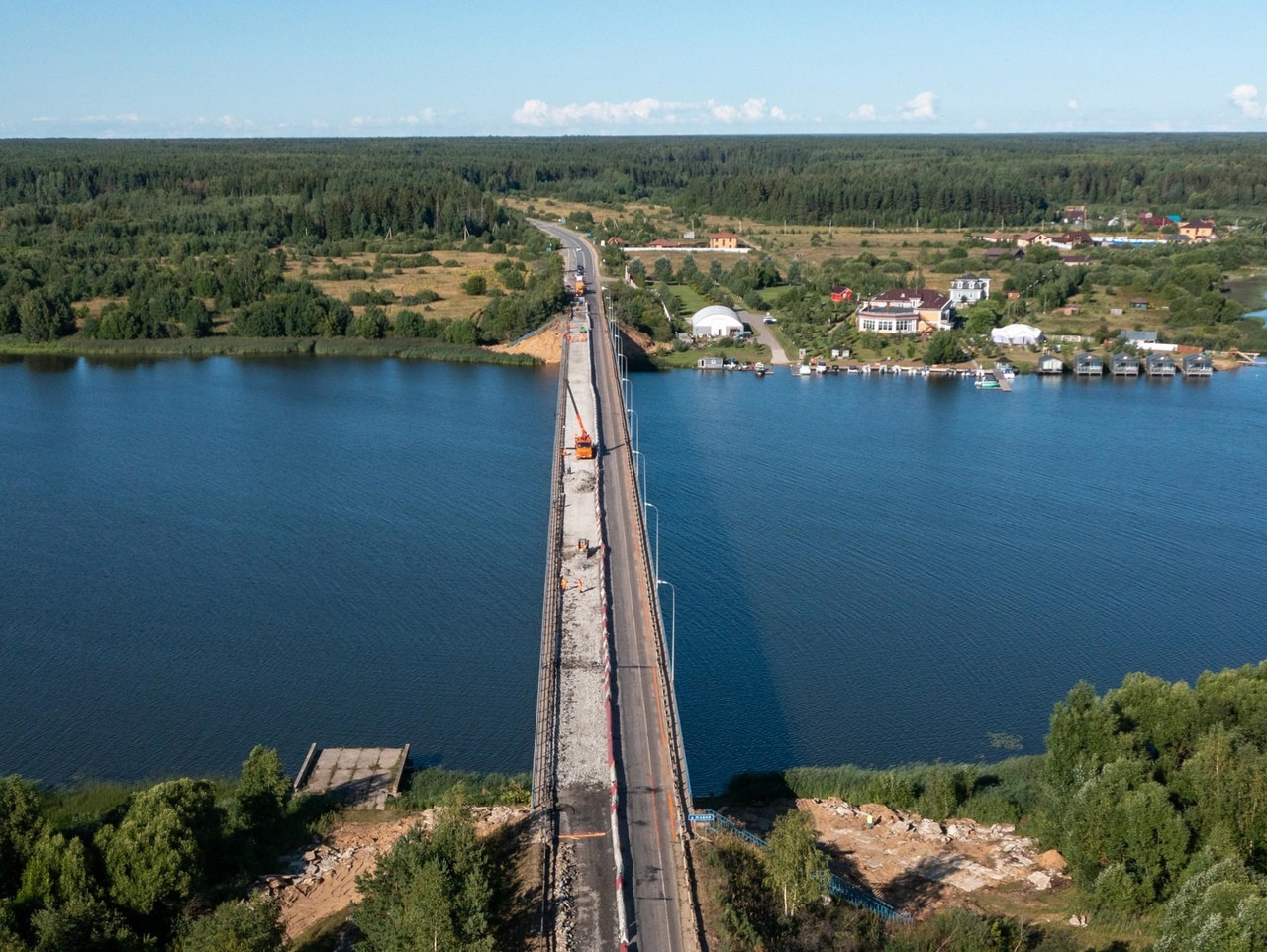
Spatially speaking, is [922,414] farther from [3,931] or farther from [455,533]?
[3,931]

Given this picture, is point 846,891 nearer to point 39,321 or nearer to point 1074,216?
point 39,321

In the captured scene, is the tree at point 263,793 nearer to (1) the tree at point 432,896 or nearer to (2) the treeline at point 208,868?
(2) the treeline at point 208,868

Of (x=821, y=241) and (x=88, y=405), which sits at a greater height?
(x=821, y=241)

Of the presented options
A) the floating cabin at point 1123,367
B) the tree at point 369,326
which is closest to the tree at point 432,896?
the floating cabin at point 1123,367

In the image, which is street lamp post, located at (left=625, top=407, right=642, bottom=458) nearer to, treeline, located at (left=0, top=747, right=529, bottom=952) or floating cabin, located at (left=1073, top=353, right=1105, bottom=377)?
treeline, located at (left=0, top=747, right=529, bottom=952)

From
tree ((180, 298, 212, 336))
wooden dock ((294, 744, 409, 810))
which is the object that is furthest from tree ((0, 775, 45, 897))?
tree ((180, 298, 212, 336))

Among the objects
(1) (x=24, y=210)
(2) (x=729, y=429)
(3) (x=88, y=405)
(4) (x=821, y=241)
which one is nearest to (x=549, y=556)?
(2) (x=729, y=429)

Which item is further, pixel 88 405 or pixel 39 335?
pixel 39 335

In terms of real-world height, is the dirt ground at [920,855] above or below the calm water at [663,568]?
below
